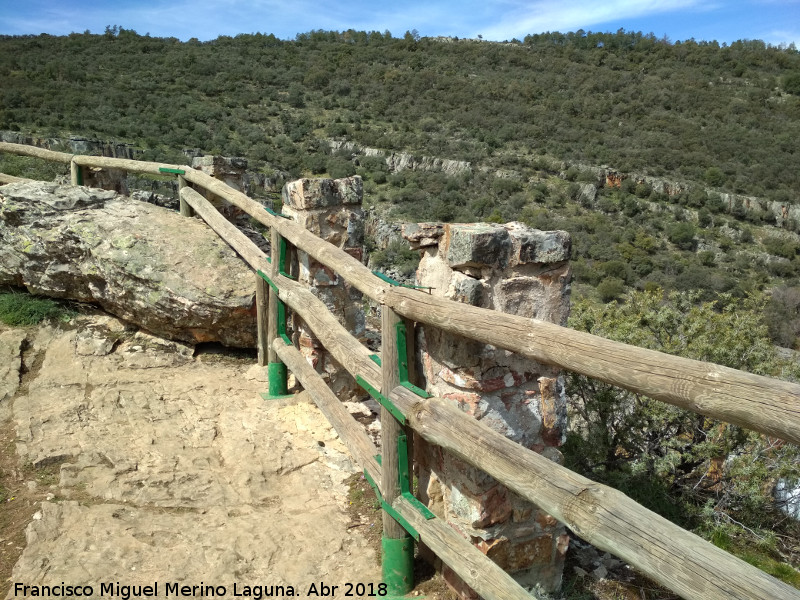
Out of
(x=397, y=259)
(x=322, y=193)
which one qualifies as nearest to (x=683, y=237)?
(x=397, y=259)

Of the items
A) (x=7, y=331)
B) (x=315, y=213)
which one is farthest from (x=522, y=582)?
(x=7, y=331)

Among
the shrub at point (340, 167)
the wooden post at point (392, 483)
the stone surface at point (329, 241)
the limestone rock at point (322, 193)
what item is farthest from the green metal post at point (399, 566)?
the shrub at point (340, 167)

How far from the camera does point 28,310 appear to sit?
20.6 ft

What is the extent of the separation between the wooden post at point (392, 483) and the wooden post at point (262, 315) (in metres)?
2.58

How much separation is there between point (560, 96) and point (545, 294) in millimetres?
50773

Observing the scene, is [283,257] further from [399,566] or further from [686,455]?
[686,455]

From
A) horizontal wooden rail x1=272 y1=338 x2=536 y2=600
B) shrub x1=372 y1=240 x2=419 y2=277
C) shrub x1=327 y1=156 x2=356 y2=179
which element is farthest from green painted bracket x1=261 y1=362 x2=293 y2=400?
shrub x1=327 y1=156 x2=356 y2=179

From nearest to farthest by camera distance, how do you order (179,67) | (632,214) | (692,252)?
1. (692,252)
2. (632,214)
3. (179,67)

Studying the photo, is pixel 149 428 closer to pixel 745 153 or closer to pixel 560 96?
pixel 745 153

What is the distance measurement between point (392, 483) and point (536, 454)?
1071 mm

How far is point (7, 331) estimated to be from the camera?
601 cm

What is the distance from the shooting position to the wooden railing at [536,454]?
1.65 metres

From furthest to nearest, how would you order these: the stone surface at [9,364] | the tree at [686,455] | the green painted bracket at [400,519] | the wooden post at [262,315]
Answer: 1. the wooden post at [262,315]
2. the stone surface at [9,364]
3. the tree at [686,455]
4. the green painted bracket at [400,519]

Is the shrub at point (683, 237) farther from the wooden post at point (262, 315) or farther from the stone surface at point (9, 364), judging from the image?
the stone surface at point (9, 364)
